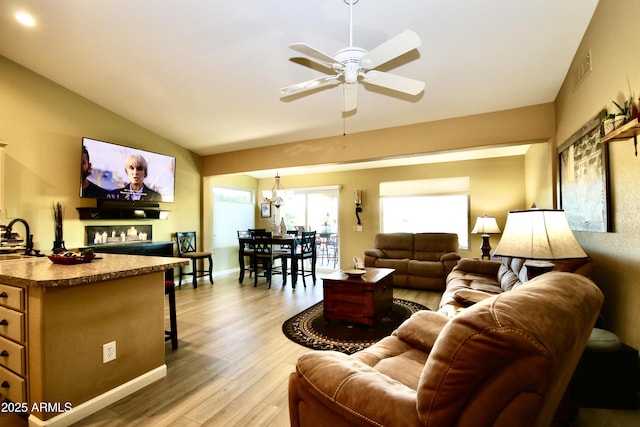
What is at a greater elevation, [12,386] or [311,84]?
[311,84]

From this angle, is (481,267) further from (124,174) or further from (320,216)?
(124,174)

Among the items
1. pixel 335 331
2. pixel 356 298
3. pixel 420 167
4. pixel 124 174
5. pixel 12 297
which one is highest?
pixel 420 167

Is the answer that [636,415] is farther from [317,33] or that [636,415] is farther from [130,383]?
[317,33]

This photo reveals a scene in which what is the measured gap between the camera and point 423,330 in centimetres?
178

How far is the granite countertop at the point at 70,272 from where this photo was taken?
5.34ft

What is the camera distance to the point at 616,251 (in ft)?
6.95

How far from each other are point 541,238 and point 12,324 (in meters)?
3.21

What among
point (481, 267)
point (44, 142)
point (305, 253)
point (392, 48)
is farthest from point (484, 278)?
point (44, 142)

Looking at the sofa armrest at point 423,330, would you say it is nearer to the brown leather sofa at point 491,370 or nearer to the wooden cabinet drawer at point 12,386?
the brown leather sofa at point 491,370

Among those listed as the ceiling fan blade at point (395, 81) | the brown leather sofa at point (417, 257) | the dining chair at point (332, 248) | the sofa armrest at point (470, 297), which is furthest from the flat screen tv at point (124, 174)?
the sofa armrest at point (470, 297)

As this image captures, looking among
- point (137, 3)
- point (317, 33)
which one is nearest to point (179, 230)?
point (137, 3)

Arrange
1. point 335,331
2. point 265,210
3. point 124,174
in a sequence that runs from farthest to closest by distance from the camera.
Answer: point 265,210 < point 124,174 < point 335,331

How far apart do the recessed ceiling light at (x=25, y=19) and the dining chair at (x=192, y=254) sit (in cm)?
335

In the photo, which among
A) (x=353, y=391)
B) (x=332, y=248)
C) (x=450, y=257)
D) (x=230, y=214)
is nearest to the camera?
(x=353, y=391)
